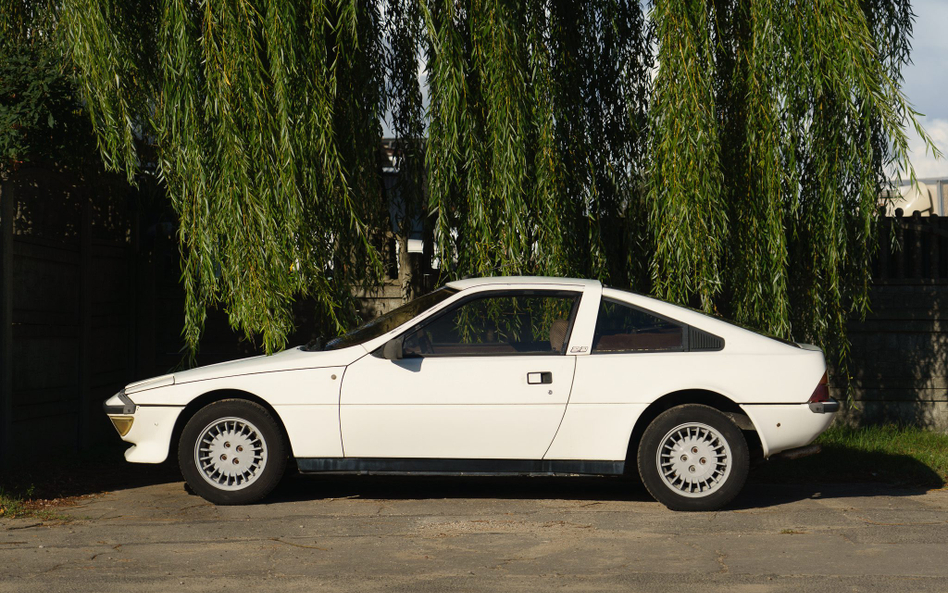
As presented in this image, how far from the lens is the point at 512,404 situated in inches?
250

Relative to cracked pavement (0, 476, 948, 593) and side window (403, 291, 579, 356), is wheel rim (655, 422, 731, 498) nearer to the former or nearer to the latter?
cracked pavement (0, 476, 948, 593)

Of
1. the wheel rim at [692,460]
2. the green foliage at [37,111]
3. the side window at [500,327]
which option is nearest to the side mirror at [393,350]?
the side window at [500,327]

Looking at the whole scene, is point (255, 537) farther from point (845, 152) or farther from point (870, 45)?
point (870, 45)

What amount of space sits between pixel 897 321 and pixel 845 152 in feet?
9.92

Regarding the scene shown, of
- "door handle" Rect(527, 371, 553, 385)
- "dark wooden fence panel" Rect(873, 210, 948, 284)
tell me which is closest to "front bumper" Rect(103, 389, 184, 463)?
"door handle" Rect(527, 371, 553, 385)

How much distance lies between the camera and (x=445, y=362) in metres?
6.42

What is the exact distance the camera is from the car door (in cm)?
635

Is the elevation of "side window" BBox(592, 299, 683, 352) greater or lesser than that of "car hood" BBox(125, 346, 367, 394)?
greater

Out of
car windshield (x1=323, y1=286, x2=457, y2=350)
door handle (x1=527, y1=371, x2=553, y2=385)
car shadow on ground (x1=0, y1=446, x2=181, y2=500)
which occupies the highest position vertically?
car windshield (x1=323, y1=286, x2=457, y2=350)

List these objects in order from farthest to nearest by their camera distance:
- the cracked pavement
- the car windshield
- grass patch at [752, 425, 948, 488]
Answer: grass patch at [752, 425, 948, 488], the car windshield, the cracked pavement

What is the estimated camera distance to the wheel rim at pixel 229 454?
257 inches

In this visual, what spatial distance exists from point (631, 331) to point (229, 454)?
2.86 m

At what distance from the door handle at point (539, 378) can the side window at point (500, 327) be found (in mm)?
171

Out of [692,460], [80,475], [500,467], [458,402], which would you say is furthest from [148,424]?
[692,460]
